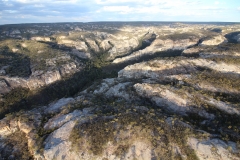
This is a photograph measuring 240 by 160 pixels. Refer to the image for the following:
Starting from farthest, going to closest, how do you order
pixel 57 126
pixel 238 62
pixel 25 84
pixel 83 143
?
pixel 25 84, pixel 238 62, pixel 57 126, pixel 83 143

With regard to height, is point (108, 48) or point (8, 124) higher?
point (8, 124)

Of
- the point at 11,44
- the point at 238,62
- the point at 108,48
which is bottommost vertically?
the point at 108,48

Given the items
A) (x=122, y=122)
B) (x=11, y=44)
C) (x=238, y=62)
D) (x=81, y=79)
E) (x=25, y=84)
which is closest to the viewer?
(x=122, y=122)

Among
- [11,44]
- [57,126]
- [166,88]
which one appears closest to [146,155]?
[57,126]

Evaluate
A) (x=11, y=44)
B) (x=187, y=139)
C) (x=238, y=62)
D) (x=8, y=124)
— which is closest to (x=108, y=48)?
(x=11, y=44)

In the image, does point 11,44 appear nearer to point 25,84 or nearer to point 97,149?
point 25,84

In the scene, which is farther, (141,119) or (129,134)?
(141,119)

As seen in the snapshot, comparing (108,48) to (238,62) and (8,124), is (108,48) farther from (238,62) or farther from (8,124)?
(8,124)

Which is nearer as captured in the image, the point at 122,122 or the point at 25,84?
the point at 122,122

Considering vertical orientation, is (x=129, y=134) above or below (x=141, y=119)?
below
